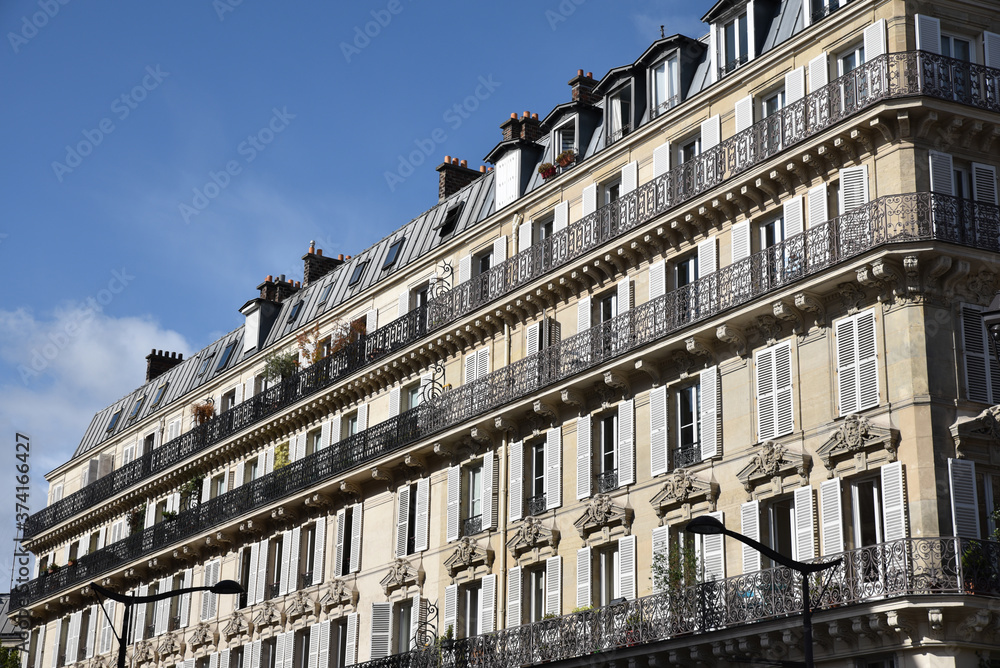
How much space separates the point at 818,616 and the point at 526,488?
9.28m

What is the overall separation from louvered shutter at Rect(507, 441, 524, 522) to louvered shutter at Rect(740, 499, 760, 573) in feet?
21.5

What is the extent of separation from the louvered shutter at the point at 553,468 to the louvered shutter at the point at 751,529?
536 cm

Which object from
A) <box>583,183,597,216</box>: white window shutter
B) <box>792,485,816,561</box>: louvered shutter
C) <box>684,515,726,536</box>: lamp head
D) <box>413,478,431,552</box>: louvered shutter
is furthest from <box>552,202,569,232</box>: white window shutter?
<box>684,515,726,536</box>: lamp head

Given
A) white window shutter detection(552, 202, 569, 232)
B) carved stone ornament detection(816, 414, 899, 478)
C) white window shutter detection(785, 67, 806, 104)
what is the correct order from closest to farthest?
carved stone ornament detection(816, 414, 899, 478) → white window shutter detection(785, 67, 806, 104) → white window shutter detection(552, 202, 569, 232)

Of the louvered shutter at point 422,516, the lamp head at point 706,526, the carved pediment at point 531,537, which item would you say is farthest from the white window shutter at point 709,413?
the louvered shutter at point 422,516

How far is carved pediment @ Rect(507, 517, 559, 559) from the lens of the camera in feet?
93.6

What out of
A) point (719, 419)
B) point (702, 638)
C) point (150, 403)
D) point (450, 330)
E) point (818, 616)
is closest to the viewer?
point (818, 616)

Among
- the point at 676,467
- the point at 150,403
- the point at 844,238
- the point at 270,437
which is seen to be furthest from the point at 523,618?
the point at 150,403

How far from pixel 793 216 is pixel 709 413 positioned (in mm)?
3668

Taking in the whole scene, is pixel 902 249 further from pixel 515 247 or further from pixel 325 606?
pixel 325 606

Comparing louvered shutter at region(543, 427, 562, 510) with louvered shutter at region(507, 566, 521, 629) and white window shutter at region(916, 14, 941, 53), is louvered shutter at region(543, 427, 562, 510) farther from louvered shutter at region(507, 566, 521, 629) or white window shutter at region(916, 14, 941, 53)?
white window shutter at region(916, 14, 941, 53)

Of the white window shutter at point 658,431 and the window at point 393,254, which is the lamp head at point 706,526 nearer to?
the white window shutter at point 658,431

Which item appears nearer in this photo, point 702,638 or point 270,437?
point 702,638

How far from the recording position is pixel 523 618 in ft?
94.6
